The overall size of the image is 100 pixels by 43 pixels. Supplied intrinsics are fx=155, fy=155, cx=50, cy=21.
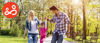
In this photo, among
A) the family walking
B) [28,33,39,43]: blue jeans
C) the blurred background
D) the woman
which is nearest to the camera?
the family walking

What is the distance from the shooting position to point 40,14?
30781 millimetres

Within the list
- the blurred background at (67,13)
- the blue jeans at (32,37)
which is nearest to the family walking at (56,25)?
the blue jeans at (32,37)

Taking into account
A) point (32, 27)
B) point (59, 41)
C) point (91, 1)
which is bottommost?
point (59, 41)

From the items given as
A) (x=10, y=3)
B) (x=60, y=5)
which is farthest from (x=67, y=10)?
(x=10, y=3)

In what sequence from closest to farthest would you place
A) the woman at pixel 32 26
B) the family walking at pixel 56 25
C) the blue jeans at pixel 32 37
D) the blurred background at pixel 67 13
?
the family walking at pixel 56 25 < the woman at pixel 32 26 < the blue jeans at pixel 32 37 < the blurred background at pixel 67 13

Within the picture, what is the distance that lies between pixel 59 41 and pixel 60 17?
80 centimetres

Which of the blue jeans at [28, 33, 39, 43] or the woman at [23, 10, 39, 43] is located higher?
the woman at [23, 10, 39, 43]

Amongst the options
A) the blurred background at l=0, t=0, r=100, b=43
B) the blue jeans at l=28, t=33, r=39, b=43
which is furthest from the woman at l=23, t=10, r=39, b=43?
the blurred background at l=0, t=0, r=100, b=43

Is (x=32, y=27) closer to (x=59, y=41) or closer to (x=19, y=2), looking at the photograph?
(x=59, y=41)

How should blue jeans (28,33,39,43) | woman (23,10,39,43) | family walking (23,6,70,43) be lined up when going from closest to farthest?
1. family walking (23,6,70,43)
2. woman (23,10,39,43)
3. blue jeans (28,33,39,43)

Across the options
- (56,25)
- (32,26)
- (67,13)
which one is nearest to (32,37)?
(32,26)

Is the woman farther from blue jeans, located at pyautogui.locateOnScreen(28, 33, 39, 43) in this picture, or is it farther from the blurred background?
the blurred background

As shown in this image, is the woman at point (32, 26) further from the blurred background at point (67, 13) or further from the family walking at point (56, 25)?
the blurred background at point (67, 13)

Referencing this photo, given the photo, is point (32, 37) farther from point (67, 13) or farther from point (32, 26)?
point (67, 13)
